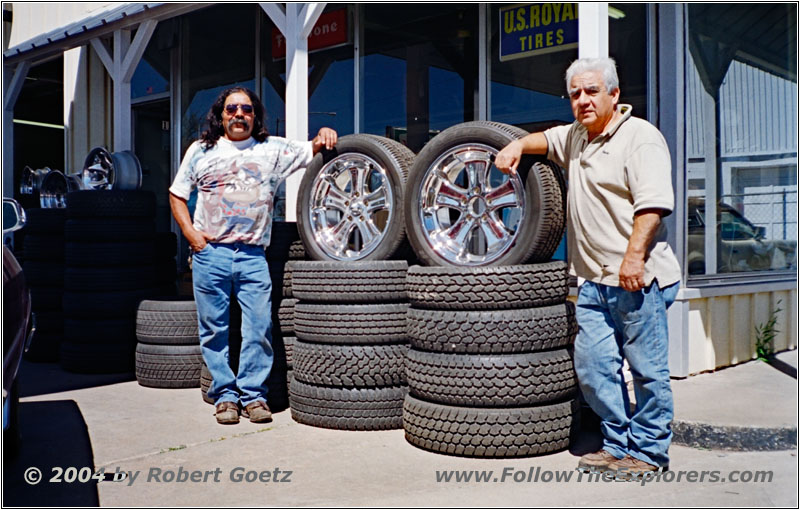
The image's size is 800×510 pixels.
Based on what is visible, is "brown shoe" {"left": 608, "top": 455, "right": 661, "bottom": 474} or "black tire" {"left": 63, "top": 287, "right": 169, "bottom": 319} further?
"black tire" {"left": 63, "top": 287, "right": 169, "bottom": 319}

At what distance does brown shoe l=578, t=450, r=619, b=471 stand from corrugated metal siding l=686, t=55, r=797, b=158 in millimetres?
2944

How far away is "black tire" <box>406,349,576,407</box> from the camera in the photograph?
3939 mm

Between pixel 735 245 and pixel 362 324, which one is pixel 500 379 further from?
pixel 735 245

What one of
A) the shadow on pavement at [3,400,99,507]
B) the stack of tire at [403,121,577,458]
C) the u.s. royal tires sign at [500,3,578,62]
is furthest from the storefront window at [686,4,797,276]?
the shadow on pavement at [3,400,99,507]

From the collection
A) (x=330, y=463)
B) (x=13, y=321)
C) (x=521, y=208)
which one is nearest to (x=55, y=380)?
(x=330, y=463)

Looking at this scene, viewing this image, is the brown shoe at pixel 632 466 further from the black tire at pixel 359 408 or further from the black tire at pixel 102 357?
the black tire at pixel 102 357

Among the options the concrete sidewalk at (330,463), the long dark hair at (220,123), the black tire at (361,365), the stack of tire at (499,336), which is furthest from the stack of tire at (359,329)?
the long dark hair at (220,123)

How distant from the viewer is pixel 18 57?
1010 centimetres

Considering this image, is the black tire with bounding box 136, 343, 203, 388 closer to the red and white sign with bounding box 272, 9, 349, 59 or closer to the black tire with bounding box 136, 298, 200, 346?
the black tire with bounding box 136, 298, 200, 346

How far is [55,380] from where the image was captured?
253 inches

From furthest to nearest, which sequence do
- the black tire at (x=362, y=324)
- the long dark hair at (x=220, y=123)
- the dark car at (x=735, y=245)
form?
the dark car at (x=735, y=245), the long dark hair at (x=220, y=123), the black tire at (x=362, y=324)

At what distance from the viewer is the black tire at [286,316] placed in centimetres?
525

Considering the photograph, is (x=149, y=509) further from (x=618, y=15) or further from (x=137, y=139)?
(x=137, y=139)

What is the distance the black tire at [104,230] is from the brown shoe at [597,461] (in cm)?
463
